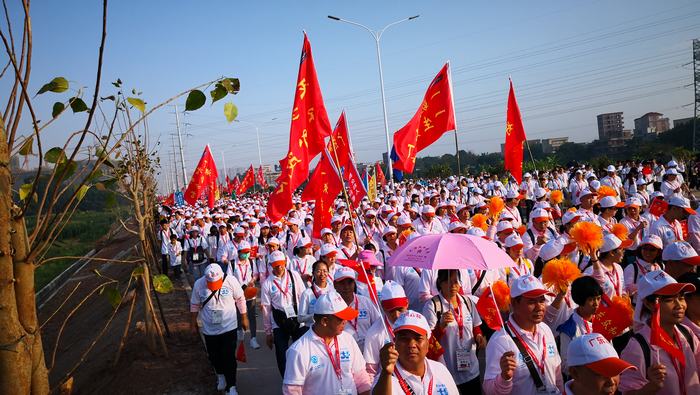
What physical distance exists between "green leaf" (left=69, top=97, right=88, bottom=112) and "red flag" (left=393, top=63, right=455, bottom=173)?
8734mm

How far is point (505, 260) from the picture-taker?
4465 millimetres

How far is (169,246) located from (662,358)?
1387cm

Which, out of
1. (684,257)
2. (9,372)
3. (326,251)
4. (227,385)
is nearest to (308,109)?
(326,251)

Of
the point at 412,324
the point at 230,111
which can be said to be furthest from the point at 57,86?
the point at 412,324

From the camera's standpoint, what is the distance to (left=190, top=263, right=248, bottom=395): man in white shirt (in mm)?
6395

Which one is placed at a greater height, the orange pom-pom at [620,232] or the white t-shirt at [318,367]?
the orange pom-pom at [620,232]

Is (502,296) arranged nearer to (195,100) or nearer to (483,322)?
(483,322)

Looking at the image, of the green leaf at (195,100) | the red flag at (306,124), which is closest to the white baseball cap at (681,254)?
the red flag at (306,124)

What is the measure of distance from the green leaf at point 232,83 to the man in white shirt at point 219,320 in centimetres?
434

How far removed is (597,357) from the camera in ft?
9.26

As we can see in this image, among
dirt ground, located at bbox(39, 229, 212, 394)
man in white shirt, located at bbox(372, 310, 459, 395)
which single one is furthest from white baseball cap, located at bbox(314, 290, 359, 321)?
dirt ground, located at bbox(39, 229, 212, 394)

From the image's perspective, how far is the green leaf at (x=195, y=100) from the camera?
2352mm

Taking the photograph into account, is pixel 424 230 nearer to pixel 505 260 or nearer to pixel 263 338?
pixel 263 338

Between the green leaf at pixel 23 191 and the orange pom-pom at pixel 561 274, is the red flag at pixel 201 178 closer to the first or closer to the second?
the orange pom-pom at pixel 561 274
